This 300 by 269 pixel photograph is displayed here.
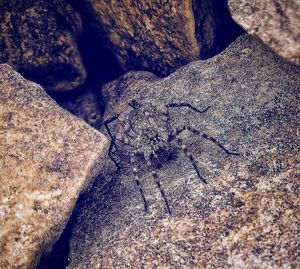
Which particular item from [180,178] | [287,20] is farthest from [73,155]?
[287,20]

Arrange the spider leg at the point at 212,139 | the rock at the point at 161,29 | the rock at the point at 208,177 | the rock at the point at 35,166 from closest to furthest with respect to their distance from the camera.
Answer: the rock at the point at 208,177
the rock at the point at 35,166
the spider leg at the point at 212,139
the rock at the point at 161,29

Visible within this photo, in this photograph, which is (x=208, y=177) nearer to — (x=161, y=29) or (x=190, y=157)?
(x=190, y=157)

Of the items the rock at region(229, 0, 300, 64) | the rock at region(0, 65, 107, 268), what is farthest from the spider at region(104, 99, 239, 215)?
the rock at region(229, 0, 300, 64)

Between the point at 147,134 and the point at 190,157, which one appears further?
the point at 147,134

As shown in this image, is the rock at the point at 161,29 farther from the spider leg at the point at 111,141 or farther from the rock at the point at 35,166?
the rock at the point at 35,166

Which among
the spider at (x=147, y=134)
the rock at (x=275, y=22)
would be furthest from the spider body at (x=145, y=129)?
the rock at (x=275, y=22)

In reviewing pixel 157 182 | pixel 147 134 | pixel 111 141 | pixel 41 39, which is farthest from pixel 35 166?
pixel 41 39

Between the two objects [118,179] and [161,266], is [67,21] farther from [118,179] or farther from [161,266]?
[161,266]
